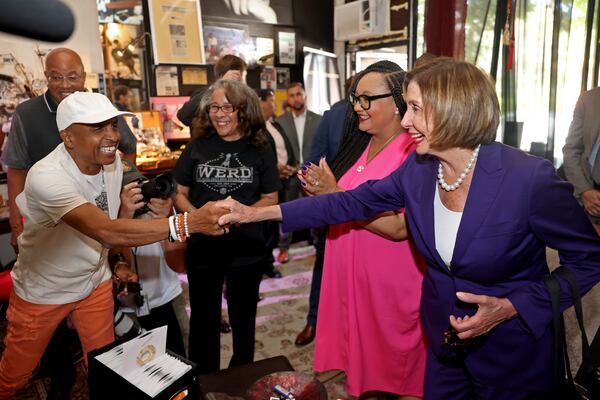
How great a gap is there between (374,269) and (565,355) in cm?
76

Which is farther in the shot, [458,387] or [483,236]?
[458,387]

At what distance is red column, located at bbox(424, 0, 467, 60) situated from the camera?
4000 mm

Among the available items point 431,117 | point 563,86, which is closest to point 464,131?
point 431,117

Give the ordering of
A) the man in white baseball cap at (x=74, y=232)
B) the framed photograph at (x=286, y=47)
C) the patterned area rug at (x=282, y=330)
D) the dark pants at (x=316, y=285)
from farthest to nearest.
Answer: the framed photograph at (x=286, y=47) < the dark pants at (x=316, y=285) < the patterned area rug at (x=282, y=330) < the man in white baseball cap at (x=74, y=232)

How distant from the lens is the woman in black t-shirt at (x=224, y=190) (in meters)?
2.25

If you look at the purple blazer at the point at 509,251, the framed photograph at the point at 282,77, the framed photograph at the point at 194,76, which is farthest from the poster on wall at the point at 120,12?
the purple blazer at the point at 509,251

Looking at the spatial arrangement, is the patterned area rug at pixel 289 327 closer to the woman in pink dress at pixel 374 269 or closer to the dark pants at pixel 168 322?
the dark pants at pixel 168 322

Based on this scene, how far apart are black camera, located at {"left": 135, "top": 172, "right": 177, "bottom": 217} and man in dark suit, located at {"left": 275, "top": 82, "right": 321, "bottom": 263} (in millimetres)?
2786

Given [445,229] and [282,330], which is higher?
[445,229]

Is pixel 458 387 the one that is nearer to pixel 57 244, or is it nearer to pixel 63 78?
pixel 57 244

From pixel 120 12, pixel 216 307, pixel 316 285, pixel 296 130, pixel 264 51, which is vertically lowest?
pixel 316 285

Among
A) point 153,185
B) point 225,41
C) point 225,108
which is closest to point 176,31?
point 225,41

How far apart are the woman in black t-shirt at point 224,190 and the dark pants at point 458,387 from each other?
41.0 inches

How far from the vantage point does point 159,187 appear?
2.02 m
